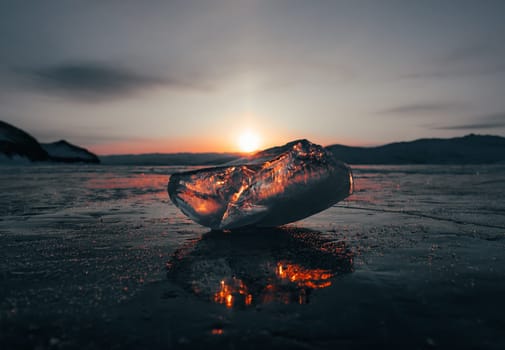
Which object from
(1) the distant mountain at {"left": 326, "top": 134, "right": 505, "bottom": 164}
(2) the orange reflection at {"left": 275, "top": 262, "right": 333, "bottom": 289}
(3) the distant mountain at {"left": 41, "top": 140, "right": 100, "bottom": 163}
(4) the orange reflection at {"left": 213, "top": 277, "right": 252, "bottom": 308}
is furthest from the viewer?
(3) the distant mountain at {"left": 41, "top": 140, "right": 100, "bottom": 163}

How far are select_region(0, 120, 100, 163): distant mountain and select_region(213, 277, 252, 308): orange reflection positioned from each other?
55.4 m

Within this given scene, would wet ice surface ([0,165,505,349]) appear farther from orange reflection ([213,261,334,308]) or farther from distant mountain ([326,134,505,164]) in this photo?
Answer: distant mountain ([326,134,505,164])

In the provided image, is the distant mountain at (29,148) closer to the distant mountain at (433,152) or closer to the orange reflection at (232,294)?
the distant mountain at (433,152)

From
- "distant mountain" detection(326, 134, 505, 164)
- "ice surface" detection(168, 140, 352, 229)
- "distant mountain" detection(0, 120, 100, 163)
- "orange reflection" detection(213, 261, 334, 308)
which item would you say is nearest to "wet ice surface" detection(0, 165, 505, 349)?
"orange reflection" detection(213, 261, 334, 308)

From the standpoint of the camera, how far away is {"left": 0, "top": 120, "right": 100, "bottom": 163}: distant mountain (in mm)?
48831

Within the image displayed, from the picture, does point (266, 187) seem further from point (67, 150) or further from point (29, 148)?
point (67, 150)

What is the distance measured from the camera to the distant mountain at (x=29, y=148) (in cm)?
4883

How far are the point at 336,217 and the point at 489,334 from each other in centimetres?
280

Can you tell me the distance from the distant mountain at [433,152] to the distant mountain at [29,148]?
151ft

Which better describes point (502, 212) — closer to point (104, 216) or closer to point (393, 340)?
point (393, 340)

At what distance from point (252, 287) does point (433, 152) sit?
5833cm

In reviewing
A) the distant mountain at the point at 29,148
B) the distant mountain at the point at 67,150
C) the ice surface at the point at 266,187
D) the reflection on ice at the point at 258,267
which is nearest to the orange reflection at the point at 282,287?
the reflection on ice at the point at 258,267

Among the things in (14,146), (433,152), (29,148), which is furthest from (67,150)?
(433,152)

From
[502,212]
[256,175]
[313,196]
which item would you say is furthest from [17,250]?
[502,212]
